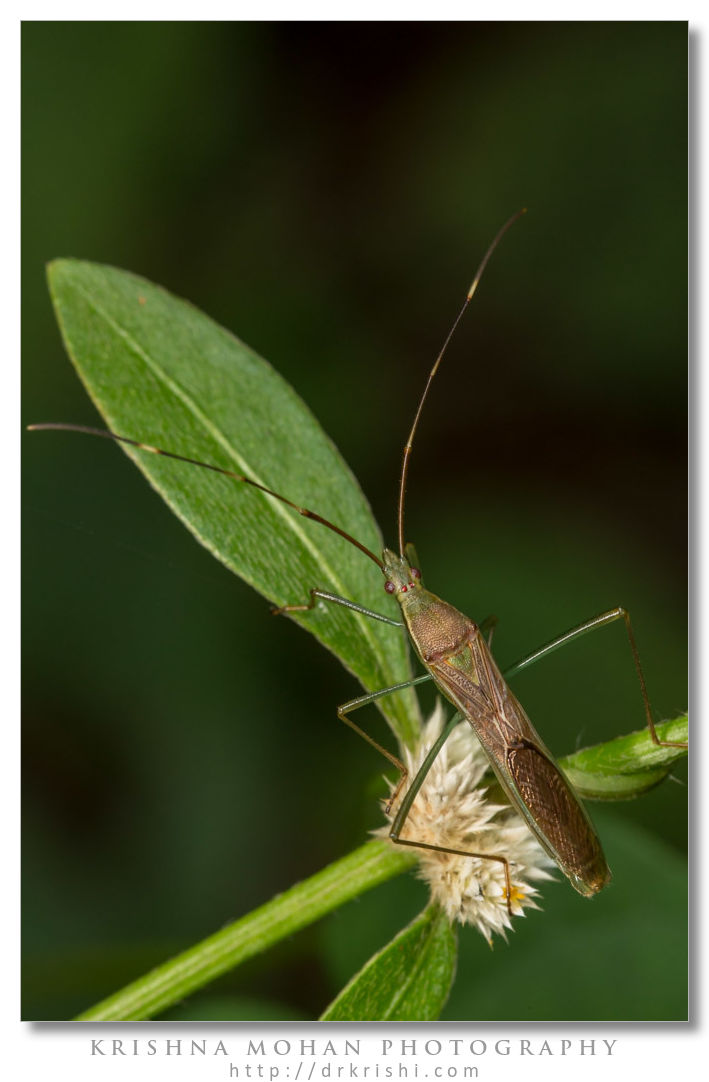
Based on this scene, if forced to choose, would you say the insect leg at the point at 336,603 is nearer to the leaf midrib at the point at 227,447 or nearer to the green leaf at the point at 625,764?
the leaf midrib at the point at 227,447

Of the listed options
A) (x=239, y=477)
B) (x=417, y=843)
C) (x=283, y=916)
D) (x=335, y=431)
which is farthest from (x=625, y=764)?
(x=335, y=431)

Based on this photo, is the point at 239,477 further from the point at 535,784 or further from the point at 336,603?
the point at 535,784

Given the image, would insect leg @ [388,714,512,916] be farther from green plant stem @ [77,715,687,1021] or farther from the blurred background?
the blurred background

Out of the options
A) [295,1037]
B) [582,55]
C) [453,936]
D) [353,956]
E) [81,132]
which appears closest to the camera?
[453,936]

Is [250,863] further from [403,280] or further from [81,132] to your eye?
[81,132]

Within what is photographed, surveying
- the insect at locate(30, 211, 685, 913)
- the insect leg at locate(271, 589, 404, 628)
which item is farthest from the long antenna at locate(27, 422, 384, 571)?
the insect leg at locate(271, 589, 404, 628)

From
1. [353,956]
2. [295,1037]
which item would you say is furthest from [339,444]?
[295,1037]

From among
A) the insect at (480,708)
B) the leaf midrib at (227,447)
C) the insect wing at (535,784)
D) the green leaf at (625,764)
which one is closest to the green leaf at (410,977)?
the insect at (480,708)
